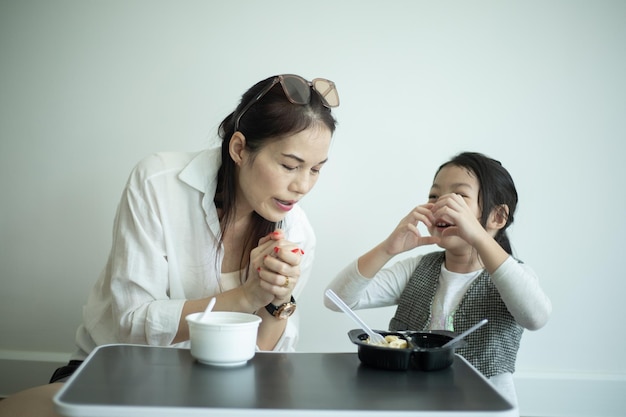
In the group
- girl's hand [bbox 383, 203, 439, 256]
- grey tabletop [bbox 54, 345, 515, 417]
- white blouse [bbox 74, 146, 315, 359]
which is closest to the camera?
grey tabletop [bbox 54, 345, 515, 417]

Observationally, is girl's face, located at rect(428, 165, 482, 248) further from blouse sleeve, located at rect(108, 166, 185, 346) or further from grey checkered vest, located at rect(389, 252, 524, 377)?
blouse sleeve, located at rect(108, 166, 185, 346)

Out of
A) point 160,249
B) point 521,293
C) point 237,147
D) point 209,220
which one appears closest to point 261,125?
point 237,147

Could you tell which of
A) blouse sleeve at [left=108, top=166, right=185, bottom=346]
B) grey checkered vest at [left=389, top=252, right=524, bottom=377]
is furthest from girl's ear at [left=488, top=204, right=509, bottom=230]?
blouse sleeve at [left=108, top=166, right=185, bottom=346]

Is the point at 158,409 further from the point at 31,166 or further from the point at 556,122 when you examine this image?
the point at 556,122

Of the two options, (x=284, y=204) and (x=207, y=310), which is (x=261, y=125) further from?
(x=207, y=310)

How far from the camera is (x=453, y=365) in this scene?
92 cm

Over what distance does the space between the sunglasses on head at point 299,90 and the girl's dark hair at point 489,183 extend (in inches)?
18.0

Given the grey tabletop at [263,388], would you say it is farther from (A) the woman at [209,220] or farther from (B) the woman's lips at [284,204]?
(B) the woman's lips at [284,204]

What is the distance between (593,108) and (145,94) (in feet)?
5.26

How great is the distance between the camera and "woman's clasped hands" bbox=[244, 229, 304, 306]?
1.08m

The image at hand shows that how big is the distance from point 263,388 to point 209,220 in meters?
0.63

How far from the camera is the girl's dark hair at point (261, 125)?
4.05 ft

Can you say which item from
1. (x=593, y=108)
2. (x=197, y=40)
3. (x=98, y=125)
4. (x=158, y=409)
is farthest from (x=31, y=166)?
(x=593, y=108)

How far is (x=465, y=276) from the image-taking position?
150 cm
